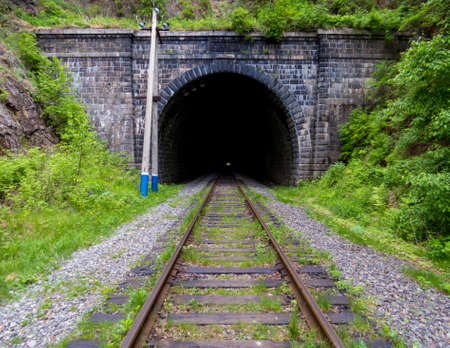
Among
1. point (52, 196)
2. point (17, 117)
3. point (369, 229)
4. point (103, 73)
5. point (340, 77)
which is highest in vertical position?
point (340, 77)

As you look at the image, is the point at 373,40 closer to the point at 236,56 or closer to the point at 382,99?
the point at 382,99

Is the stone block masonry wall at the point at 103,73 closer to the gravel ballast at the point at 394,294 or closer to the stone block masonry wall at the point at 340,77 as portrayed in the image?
the stone block masonry wall at the point at 340,77

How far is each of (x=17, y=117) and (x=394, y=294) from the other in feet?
37.5

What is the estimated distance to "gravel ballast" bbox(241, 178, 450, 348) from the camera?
2410mm

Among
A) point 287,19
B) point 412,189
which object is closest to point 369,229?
point 412,189

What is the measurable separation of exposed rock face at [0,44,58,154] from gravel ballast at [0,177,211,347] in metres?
5.63

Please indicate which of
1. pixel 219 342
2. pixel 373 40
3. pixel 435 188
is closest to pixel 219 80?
pixel 373 40

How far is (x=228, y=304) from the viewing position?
283 centimetres

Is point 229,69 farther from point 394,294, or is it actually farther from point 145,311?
point 145,311

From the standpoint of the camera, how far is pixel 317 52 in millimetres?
11523

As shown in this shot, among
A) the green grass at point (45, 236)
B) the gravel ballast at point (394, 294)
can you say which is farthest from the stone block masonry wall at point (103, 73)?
the gravel ballast at point (394, 294)

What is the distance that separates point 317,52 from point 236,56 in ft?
12.5

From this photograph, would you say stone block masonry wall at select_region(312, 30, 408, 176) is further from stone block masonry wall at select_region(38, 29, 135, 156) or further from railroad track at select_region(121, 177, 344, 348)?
stone block masonry wall at select_region(38, 29, 135, 156)

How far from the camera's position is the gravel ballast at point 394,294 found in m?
2.41
